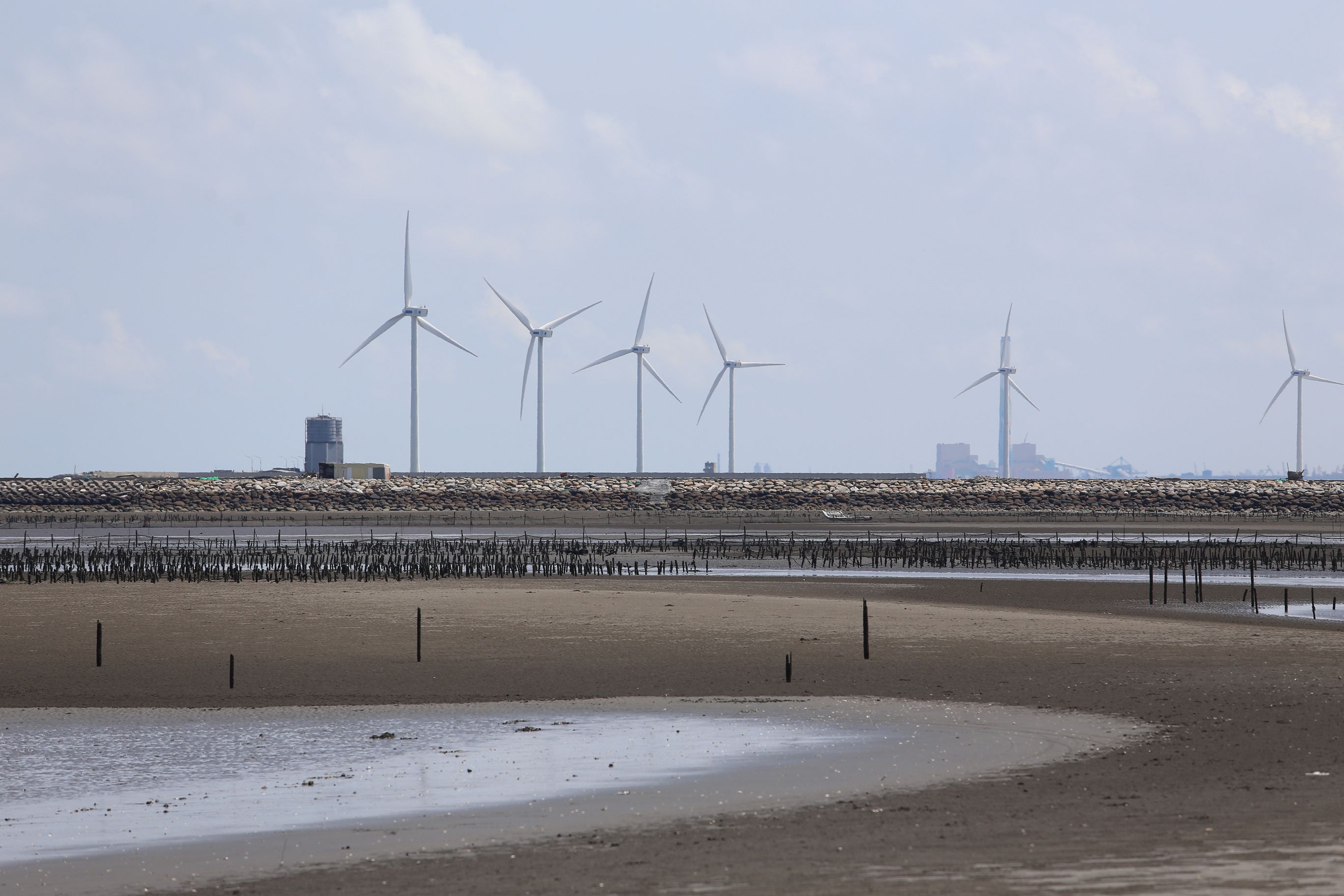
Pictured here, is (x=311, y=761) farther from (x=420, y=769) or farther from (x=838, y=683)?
(x=838, y=683)

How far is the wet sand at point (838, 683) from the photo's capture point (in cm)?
1407

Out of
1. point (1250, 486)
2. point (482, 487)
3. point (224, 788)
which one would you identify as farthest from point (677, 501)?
point (224, 788)

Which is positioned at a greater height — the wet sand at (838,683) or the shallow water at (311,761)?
the wet sand at (838,683)

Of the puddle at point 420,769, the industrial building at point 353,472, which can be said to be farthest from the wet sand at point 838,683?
the industrial building at point 353,472

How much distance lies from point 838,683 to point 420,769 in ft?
35.4

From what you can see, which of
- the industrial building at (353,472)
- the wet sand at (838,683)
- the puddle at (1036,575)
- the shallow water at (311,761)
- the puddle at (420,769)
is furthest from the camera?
the industrial building at (353,472)

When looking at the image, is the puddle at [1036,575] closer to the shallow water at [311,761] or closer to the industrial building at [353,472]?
the shallow water at [311,761]

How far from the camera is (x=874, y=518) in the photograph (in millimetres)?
120188

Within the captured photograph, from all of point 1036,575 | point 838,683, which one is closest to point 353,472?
point 1036,575

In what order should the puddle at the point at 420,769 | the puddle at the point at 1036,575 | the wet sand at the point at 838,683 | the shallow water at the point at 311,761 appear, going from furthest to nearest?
the puddle at the point at 1036,575 < the shallow water at the point at 311,761 < the puddle at the point at 420,769 < the wet sand at the point at 838,683

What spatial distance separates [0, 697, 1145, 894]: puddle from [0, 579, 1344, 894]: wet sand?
97cm

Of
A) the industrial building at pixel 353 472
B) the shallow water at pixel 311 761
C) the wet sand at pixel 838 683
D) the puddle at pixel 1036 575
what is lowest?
the shallow water at pixel 311 761

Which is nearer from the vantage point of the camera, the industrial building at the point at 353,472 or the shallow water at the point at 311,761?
the shallow water at the point at 311,761

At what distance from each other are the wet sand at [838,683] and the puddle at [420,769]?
0.97 metres
